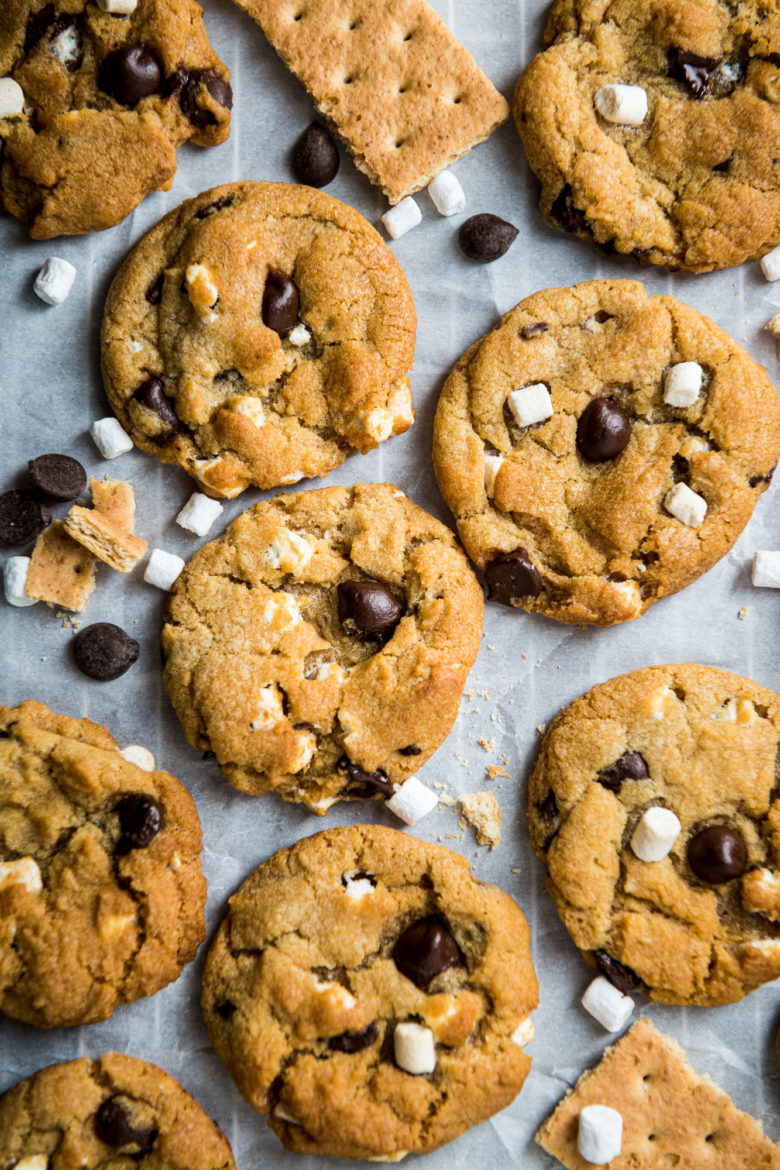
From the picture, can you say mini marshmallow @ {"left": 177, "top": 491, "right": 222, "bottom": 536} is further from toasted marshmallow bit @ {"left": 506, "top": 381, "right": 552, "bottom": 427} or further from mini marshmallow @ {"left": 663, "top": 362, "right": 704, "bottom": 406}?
mini marshmallow @ {"left": 663, "top": 362, "right": 704, "bottom": 406}

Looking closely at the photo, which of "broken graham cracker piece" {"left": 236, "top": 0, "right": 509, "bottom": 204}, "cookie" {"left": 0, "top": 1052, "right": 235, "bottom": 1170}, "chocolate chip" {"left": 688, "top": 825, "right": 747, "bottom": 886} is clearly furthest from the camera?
"broken graham cracker piece" {"left": 236, "top": 0, "right": 509, "bottom": 204}

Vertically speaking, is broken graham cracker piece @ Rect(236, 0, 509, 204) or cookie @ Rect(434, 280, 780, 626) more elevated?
broken graham cracker piece @ Rect(236, 0, 509, 204)

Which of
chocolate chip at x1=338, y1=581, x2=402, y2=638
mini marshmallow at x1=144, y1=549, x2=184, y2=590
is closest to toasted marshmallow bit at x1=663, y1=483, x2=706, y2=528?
chocolate chip at x1=338, y1=581, x2=402, y2=638

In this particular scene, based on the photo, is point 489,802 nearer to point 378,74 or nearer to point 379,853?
point 379,853

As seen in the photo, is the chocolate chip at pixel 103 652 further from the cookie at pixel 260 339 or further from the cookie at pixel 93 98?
the cookie at pixel 93 98

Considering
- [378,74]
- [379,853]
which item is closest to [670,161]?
[378,74]

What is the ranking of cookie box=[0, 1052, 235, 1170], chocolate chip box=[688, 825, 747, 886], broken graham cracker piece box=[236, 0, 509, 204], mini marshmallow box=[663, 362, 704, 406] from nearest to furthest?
cookie box=[0, 1052, 235, 1170] → chocolate chip box=[688, 825, 747, 886] → mini marshmallow box=[663, 362, 704, 406] → broken graham cracker piece box=[236, 0, 509, 204]
